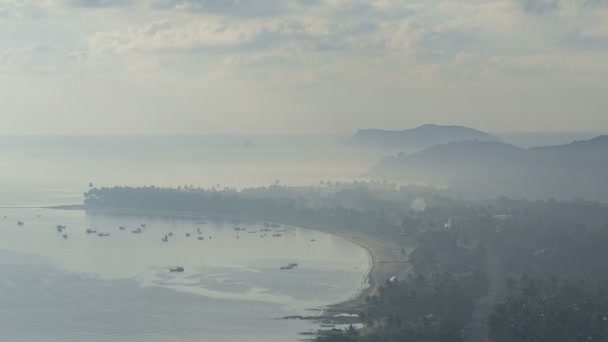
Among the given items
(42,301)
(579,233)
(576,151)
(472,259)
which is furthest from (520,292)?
(576,151)

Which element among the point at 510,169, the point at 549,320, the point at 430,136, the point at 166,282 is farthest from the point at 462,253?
the point at 430,136

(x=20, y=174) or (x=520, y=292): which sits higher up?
(x=20, y=174)

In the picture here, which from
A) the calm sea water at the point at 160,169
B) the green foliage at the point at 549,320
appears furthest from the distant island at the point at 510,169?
the green foliage at the point at 549,320

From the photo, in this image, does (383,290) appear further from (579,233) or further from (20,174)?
(20,174)

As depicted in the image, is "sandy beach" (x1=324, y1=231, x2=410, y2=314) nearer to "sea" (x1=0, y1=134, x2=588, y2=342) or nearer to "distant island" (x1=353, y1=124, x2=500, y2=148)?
"sea" (x1=0, y1=134, x2=588, y2=342)

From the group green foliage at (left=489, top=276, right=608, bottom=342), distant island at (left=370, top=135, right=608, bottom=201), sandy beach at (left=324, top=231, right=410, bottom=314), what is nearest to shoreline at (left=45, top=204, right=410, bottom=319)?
sandy beach at (left=324, top=231, right=410, bottom=314)

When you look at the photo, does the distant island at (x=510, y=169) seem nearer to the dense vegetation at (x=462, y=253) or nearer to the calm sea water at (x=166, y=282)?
the dense vegetation at (x=462, y=253)
